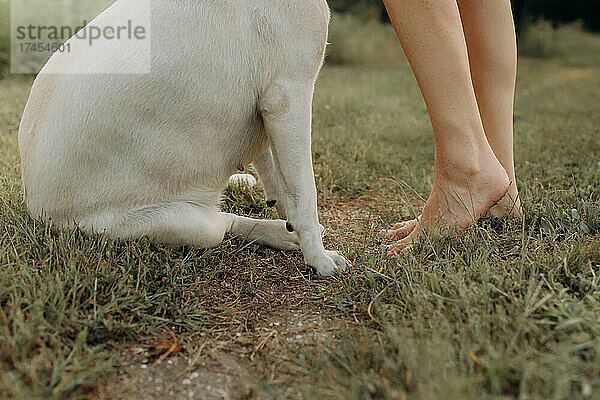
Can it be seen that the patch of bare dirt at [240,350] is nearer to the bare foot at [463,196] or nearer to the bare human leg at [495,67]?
the bare foot at [463,196]

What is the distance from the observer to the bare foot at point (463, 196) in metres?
2.07

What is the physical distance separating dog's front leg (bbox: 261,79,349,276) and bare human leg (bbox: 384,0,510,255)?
0.28 meters

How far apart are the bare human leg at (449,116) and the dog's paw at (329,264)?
0.19 metres

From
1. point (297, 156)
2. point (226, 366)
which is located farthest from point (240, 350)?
point (297, 156)

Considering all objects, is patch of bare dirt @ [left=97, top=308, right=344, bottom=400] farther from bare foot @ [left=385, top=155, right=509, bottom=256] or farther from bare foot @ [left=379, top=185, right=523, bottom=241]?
bare foot @ [left=379, top=185, right=523, bottom=241]

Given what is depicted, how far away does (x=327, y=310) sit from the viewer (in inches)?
69.1

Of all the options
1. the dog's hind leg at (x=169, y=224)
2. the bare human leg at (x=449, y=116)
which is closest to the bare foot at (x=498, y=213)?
the bare human leg at (x=449, y=116)

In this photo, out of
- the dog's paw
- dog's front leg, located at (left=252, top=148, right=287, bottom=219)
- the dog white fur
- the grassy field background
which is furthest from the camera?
dog's front leg, located at (left=252, top=148, right=287, bottom=219)

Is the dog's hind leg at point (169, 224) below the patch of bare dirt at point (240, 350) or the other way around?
the other way around

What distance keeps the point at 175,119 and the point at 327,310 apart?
2.49ft

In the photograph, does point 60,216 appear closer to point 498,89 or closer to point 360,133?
point 498,89

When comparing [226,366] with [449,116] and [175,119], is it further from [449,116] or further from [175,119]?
[449,116]

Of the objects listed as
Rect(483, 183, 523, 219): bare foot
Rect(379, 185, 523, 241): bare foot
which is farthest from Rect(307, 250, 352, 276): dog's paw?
Rect(483, 183, 523, 219): bare foot

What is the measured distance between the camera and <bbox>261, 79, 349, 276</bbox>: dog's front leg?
1803mm
